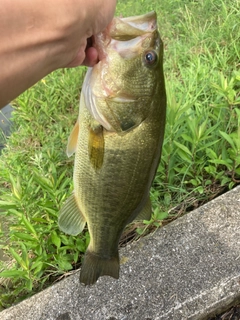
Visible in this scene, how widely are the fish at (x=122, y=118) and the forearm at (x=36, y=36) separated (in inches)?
8.4

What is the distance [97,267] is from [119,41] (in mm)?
1140

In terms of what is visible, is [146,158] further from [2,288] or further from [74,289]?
[2,288]

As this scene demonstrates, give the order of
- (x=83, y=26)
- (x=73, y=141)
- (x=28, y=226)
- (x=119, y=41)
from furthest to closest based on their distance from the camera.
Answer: (x=28, y=226) < (x=73, y=141) < (x=119, y=41) < (x=83, y=26)

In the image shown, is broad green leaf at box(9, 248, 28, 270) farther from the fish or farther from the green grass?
the fish

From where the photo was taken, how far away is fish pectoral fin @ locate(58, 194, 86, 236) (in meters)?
1.89

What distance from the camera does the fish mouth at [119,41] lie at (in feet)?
5.09

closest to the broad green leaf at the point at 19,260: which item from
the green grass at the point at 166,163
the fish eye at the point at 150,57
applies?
the green grass at the point at 166,163

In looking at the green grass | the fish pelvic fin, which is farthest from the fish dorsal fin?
the green grass

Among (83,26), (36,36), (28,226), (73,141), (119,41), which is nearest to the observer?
(36,36)

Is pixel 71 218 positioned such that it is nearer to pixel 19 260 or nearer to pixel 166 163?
pixel 19 260

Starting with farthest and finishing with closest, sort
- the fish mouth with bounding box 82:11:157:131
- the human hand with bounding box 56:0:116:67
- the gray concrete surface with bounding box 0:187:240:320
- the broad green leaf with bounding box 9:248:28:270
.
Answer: the broad green leaf with bounding box 9:248:28:270 < the gray concrete surface with bounding box 0:187:240:320 < the fish mouth with bounding box 82:11:157:131 < the human hand with bounding box 56:0:116:67

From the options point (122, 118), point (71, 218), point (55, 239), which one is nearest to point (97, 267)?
point (71, 218)

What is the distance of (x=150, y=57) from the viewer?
5.24ft

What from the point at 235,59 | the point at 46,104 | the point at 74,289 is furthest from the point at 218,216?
the point at 46,104
